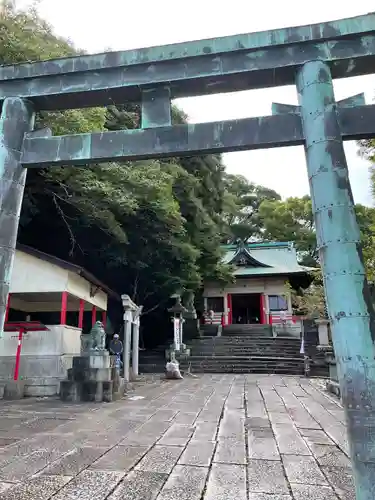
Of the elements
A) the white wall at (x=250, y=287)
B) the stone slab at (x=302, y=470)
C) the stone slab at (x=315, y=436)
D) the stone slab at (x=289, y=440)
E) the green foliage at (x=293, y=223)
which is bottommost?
the stone slab at (x=315, y=436)

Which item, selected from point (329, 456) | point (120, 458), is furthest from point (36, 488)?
point (329, 456)

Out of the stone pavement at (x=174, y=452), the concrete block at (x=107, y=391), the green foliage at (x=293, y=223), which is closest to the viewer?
the stone pavement at (x=174, y=452)

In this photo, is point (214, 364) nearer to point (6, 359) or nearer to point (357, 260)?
point (6, 359)

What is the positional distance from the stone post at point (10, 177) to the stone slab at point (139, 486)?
165cm

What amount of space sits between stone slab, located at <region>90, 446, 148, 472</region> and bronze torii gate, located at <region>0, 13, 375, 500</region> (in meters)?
1.76

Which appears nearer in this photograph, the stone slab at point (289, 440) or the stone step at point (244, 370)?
the stone slab at point (289, 440)

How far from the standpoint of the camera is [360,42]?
124 inches

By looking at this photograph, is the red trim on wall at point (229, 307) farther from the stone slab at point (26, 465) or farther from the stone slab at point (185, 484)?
the stone slab at point (185, 484)

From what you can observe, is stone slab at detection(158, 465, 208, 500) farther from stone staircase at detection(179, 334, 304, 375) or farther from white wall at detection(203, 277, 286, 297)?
white wall at detection(203, 277, 286, 297)

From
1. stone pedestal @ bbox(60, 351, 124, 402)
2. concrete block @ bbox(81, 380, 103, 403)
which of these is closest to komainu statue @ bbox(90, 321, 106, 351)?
stone pedestal @ bbox(60, 351, 124, 402)

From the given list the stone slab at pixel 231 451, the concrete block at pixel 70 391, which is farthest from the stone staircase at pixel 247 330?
the stone slab at pixel 231 451

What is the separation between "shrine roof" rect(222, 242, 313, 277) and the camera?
25516 mm

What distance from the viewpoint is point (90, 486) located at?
2.94 meters

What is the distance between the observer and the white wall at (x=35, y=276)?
33.4ft
